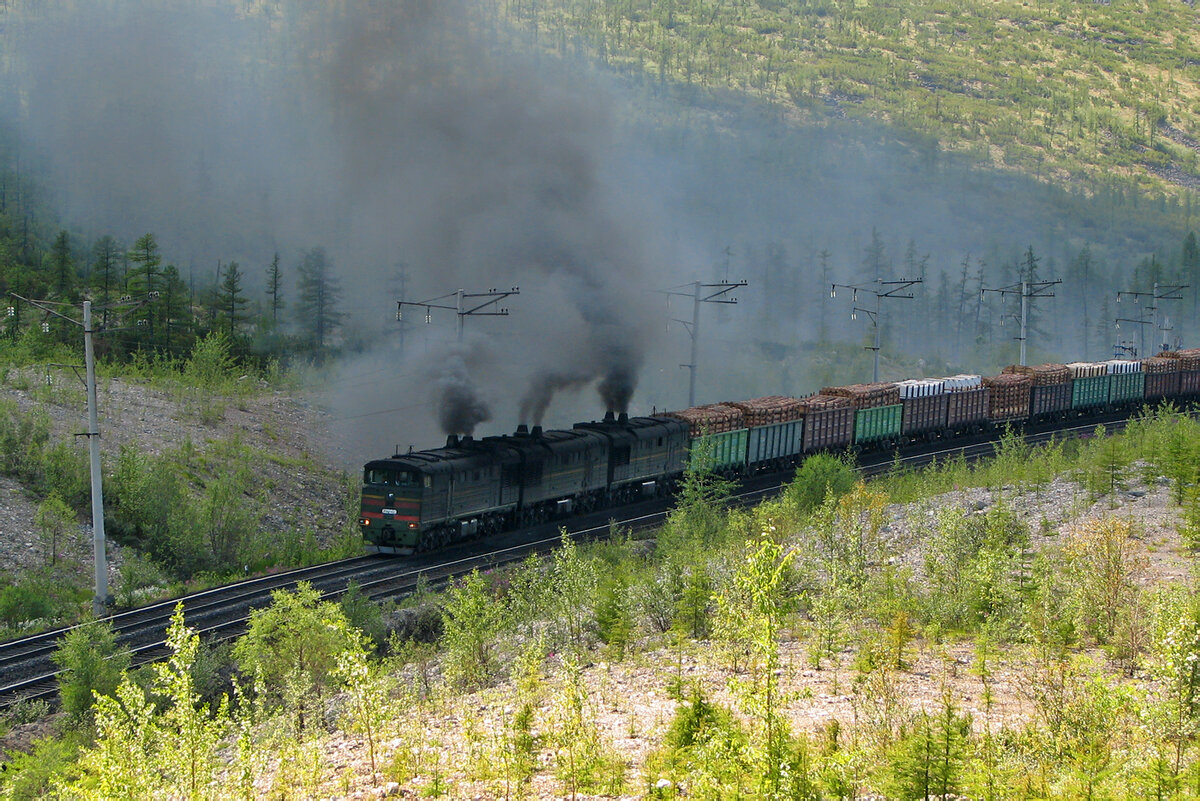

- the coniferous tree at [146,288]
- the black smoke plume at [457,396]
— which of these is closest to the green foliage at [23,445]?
the black smoke plume at [457,396]

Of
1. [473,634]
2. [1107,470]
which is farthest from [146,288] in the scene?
[1107,470]

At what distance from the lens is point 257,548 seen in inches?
1246

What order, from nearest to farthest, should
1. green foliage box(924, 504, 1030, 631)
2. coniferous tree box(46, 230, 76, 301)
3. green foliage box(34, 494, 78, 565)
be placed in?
green foliage box(924, 504, 1030, 631) → green foliage box(34, 494, 78, 565) → coniferous tree box(46, 230, 76, 301)

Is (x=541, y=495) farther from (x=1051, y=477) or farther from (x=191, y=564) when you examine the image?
(x=1051, y=477)

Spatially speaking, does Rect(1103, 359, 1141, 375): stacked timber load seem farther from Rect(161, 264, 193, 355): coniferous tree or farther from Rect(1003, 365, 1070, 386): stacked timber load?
Rect(161, 264, 193, 355): coniferous tree

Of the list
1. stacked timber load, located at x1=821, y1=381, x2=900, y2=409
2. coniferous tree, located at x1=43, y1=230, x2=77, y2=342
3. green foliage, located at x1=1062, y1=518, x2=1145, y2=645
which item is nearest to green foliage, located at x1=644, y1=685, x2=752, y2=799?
green foliage, located at x1=1062, y1=518, x2=1145, y2=645

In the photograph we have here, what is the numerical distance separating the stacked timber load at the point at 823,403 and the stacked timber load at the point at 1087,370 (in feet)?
69.9

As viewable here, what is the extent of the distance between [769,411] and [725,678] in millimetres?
26860

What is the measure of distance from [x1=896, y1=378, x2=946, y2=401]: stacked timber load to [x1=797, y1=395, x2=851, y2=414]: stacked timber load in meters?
4.95

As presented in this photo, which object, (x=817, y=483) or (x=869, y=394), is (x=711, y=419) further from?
(x=869, y=394)

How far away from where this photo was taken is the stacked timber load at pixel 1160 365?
67.4m

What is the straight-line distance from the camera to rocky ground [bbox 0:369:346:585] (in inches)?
1404

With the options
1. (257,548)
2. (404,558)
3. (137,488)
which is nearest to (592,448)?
(404,558)

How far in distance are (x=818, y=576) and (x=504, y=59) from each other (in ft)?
185
